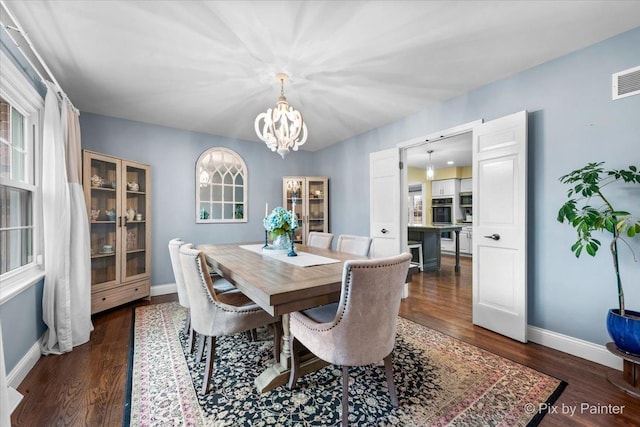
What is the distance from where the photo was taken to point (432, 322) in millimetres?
2846

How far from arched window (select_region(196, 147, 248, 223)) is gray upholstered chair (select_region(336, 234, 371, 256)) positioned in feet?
7.98

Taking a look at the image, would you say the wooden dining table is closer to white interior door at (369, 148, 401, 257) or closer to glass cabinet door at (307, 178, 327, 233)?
white interior door at (369, 148, 401, 257)

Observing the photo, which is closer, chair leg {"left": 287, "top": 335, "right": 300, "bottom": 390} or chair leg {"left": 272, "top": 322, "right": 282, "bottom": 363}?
chair leg {"left": 287, "top": 335, "right": 300, "bottom": 390}

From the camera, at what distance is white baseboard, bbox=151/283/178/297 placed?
384cm

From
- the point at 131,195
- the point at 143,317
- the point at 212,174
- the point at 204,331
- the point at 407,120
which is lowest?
the point at 143,317

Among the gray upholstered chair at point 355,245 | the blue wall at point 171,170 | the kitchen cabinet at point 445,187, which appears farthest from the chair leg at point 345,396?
the kitchen cabinet at point 445,187

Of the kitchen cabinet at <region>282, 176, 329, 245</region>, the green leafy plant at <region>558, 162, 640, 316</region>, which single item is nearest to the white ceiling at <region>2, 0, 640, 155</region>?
the green leafy plant at <region>558, 162, 640, 316</region>

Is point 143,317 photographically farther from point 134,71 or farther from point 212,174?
point 134,71

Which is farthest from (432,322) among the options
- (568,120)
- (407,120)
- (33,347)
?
(33,347)

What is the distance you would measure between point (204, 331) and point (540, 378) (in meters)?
2.37

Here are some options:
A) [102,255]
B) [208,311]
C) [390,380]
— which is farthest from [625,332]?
[102,255]

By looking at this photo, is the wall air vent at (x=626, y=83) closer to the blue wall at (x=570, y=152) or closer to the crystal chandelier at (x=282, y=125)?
the blue wall at (x=570, y=152)

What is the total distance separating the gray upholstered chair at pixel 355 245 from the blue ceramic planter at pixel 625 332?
68.6 inches

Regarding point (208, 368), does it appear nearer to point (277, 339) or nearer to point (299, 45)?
point (277, 339)
